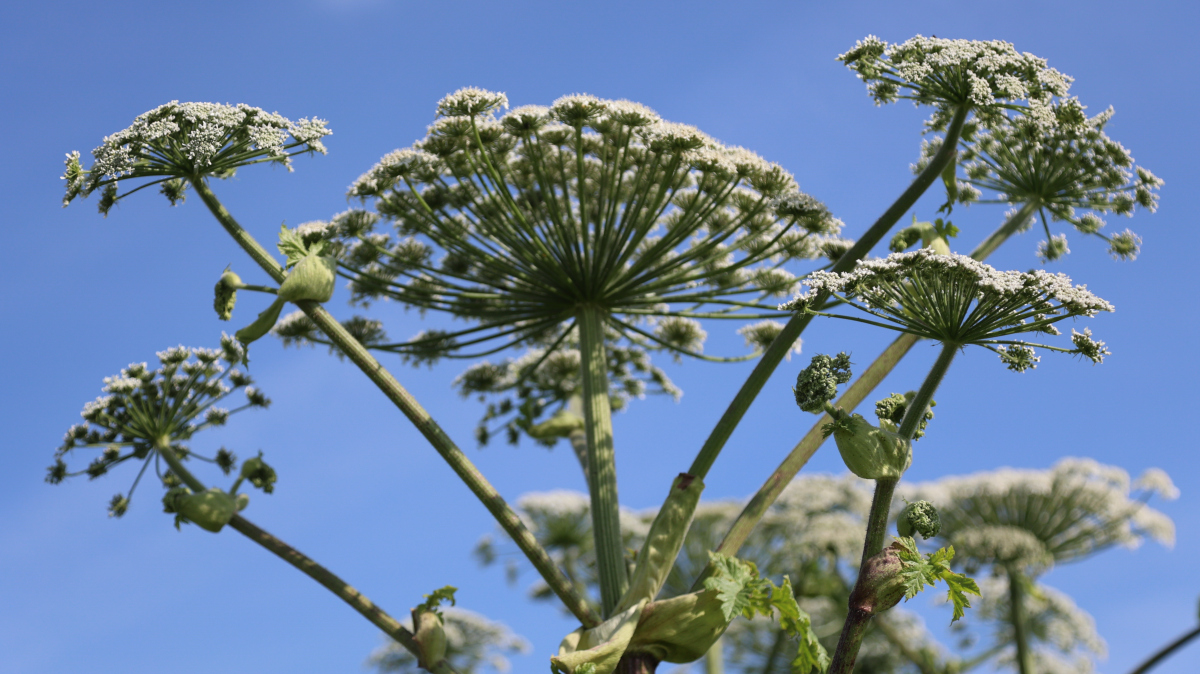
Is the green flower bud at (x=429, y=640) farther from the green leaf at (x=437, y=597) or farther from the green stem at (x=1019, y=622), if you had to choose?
the green stem at (x=1019, y=622)

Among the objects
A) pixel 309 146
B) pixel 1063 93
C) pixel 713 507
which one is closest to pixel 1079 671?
pixel 713 507

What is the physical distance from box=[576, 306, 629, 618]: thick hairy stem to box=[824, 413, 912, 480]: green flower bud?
271cm

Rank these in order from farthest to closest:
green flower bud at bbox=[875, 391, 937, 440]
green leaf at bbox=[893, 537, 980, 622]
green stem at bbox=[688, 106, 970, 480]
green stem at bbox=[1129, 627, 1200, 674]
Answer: green stem at bbox=[1129, 627, 1200, 674] < green stem at bbox=[688, 106, 970, 480] < green flower bud at bbox=[875, 391, 937, 440] < green leaf at bbox=[893, 537, 980, 622]

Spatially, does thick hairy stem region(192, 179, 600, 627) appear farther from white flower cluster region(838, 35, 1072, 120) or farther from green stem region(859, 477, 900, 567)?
white flower cluster region(838, 35, 1072, 120)

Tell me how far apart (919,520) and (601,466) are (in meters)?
3.30

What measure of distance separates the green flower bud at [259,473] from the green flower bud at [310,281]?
2.15 meters

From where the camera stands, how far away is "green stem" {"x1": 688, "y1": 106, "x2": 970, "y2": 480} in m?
6.84

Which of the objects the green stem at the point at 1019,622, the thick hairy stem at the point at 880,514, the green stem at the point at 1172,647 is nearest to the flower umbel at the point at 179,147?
the thick hairy stem at the point at 880,514

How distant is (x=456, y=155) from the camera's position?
8.62 meters

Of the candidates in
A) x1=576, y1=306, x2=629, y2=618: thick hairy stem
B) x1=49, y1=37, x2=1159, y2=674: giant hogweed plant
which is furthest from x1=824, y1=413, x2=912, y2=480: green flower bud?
x1=576, y1=306, x2=629, y2=618: thick hairy stem

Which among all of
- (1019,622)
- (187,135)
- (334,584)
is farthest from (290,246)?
(1019,622)

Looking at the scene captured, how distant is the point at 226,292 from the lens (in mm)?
6730

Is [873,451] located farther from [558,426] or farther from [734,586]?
[558,426]

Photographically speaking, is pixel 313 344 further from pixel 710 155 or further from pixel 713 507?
pixel 713 507
